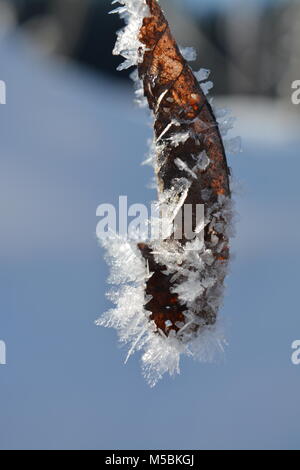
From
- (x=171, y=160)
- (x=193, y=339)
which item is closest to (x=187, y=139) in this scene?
(x=171, y=160)

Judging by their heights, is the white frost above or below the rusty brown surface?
above

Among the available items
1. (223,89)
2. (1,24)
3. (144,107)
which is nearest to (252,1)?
(223,89)

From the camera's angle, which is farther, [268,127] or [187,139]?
[268,127]

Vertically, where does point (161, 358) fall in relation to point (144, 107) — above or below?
below

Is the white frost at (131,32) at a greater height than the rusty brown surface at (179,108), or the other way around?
the white frost at (131,32)

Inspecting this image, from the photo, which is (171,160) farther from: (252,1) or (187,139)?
(252,1)

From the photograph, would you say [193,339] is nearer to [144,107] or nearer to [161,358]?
[161,358]

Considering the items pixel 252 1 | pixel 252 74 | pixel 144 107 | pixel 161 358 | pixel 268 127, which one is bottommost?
pixel 161 358

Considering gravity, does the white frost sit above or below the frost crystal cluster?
above

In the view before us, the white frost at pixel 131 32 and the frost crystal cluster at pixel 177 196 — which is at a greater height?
the white frost at pixel 131 32
